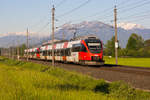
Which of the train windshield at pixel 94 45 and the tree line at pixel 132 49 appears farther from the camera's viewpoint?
the tree line at pixel 132 49

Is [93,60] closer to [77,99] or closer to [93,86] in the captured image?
[93,86]

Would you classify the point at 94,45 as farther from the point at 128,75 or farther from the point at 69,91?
the point at 69,91

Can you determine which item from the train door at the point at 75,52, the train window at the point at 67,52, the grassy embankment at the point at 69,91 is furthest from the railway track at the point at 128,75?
the train window at the point at 67,52

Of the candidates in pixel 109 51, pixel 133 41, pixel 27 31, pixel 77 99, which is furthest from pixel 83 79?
pixel 109 51

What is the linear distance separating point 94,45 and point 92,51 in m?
0.87

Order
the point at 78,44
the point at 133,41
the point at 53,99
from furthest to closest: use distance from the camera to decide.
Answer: the point at 133,41 → the point at 78,44 → the point at 53,99

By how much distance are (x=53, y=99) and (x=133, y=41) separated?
4352 inches

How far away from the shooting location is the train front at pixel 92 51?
103ft

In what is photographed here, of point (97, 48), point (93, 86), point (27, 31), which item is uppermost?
point (27, 31)

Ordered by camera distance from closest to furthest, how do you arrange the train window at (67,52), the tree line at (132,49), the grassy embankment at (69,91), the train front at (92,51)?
the grassy embankment at (69,91) < the train front at (92,51) < the train window at (67,52) < the tree line at (132,49)

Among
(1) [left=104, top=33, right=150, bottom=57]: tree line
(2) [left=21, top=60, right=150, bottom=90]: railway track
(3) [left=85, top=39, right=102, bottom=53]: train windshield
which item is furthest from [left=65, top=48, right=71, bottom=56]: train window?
(1) [left=104, top=33, right=150, bottom=57]: tree line

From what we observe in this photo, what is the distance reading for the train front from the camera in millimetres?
31375

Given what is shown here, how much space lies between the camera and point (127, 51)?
105500 millimetres

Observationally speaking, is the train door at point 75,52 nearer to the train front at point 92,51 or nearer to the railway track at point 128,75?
the train front at point 92,51
